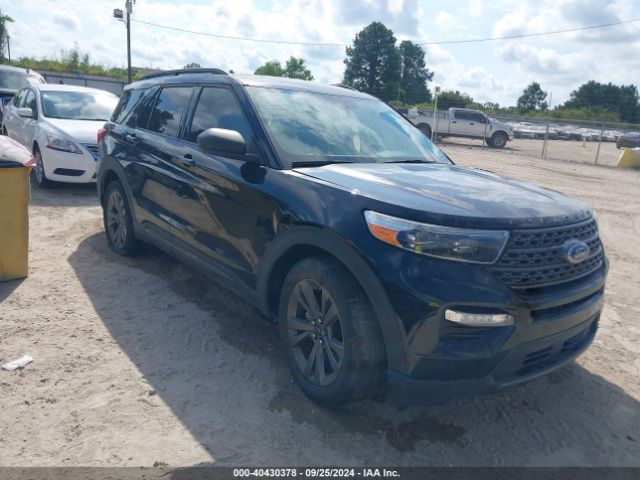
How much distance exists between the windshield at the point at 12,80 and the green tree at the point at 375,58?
6513 cm

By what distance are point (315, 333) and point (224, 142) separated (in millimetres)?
1261

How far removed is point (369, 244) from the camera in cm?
254

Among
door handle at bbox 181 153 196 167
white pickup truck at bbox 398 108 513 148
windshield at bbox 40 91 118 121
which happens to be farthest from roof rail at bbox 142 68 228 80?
white pickup truck at bbox 398 108 513 148

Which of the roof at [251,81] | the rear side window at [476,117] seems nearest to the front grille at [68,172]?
the roof at [251,81]

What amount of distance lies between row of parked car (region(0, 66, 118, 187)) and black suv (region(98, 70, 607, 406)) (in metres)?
4.65

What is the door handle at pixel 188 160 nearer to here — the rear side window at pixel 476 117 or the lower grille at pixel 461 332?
the lower grille at pixel 461 332

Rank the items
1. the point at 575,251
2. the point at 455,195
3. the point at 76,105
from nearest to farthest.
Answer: the point at 575,251, the point at 455,195, the point at 76,105

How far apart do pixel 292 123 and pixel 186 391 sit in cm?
184

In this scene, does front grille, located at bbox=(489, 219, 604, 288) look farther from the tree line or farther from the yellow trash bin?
the tree line

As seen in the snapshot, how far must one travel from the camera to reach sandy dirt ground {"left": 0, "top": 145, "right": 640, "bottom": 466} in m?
2.66

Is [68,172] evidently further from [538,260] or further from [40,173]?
[538,260]

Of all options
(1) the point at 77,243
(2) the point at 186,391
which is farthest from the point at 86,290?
(2) the point at 186,391

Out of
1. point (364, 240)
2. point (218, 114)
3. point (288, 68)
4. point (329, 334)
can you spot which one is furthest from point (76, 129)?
point (288, 68)

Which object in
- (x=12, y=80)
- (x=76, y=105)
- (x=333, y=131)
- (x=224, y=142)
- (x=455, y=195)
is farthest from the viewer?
(x=12, y=80)
